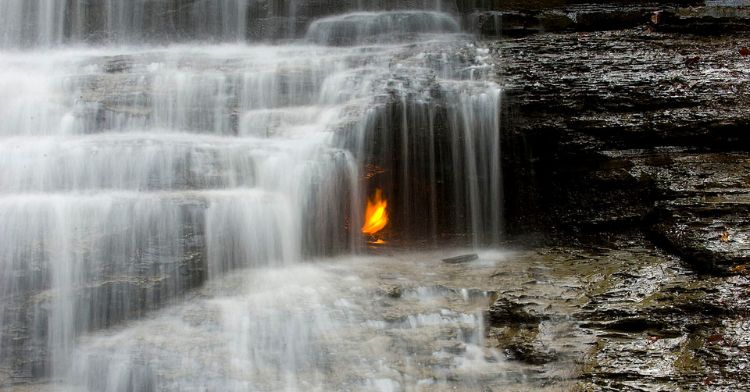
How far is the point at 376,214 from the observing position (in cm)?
901

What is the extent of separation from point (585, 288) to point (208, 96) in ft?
21.4

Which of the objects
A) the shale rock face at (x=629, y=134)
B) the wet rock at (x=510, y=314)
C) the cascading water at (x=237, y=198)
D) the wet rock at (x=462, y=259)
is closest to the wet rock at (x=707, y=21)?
the shale rock face at (x=629, y=134)

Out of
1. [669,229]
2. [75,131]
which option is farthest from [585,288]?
[75,131]

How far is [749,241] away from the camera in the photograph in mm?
6562

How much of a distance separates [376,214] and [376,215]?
2cm

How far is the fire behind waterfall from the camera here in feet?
28.9

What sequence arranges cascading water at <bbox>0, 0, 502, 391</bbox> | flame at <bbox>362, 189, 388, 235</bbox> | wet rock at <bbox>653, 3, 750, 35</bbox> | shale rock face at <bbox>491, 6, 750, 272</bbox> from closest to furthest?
1. cascading water at <bbox>0, 0, 502, 391</bbox>
2. shale rock face at <bbox>491, 6, 750, 272</bbox>
3. flame at <bbox>362, 189, 388, 235</bbox>
4. wet rock at <bbox>653, 3, 750, 35</bbox>

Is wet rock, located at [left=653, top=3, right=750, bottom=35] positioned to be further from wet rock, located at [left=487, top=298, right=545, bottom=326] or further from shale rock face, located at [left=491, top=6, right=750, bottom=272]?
wet rock, located at [left=487, top=298, right=545, bottom=326]

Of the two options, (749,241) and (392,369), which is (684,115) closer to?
(749,241)

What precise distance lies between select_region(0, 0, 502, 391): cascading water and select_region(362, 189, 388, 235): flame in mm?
201

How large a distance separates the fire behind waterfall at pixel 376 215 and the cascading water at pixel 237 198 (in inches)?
7.9

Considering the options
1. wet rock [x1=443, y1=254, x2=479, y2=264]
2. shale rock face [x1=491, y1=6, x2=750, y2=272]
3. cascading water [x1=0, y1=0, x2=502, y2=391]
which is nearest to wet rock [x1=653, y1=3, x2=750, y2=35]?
shale rock face [x1=491, y1=6, x2=750, y2=272]

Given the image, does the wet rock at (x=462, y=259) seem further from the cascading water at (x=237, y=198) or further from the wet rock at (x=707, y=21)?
the wet rock at (x=707, y=21)

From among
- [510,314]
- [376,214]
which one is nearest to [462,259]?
[376,214]
